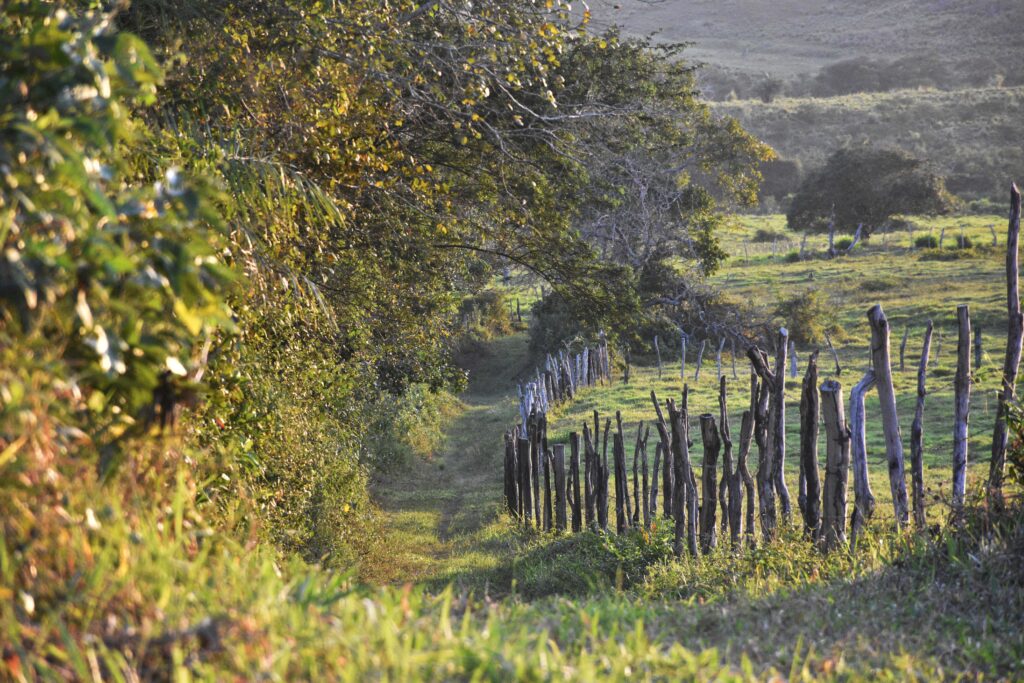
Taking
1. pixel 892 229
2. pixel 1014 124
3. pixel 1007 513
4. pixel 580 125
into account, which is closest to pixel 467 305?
pixel 580 125

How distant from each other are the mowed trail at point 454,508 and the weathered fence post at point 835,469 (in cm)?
260

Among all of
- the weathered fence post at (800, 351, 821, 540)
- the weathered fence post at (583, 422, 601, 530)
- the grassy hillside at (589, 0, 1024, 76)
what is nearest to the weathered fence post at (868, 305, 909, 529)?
the weathered fence post at (800, 351, 821, 540)

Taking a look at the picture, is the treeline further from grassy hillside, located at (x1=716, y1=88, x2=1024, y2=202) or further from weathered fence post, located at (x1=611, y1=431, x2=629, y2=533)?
grassy hillside, located at (x1=716, y1=88, x2=1024, y2=202)

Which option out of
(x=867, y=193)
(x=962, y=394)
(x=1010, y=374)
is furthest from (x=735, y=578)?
(x=867, y=193)

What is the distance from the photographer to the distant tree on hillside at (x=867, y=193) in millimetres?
38250

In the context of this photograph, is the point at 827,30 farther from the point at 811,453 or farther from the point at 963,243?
the point at 811,453

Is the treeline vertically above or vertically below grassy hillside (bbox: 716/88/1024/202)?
below

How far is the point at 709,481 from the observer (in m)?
6.75

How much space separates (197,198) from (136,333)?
1.38 ft

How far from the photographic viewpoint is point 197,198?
8.60ft

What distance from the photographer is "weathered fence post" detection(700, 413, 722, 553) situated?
668 cm

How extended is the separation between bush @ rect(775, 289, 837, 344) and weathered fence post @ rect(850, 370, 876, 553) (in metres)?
17.8

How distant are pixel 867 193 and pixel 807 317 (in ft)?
58.1

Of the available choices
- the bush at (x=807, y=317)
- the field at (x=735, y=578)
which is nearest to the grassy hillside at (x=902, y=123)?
the bush at (x=807, y=317)
